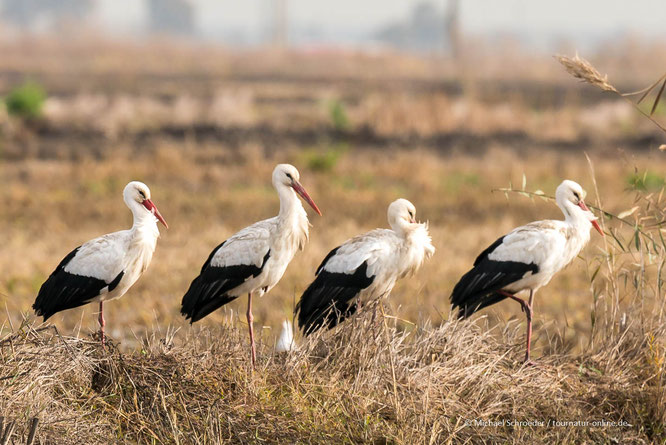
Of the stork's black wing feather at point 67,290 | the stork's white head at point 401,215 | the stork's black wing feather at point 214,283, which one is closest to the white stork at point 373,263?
the stork's white head at point 401,215

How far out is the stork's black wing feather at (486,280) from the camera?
5.33 metres

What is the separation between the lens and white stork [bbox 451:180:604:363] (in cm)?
529

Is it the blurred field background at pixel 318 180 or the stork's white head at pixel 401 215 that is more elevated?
the stork's white head at pixel 401 215

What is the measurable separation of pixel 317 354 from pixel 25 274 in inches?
224

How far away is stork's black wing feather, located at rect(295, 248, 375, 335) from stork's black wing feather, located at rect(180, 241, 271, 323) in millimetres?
403

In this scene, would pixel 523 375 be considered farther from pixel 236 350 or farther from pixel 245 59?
pixel 245 59

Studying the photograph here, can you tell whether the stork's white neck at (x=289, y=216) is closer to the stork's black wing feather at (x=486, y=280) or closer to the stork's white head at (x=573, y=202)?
the stork's black wing feather at (x=486, y=280)

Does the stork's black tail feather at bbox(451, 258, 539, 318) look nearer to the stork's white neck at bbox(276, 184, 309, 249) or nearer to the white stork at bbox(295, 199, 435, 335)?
the white stork at bbox(295, 199, 435, 335)

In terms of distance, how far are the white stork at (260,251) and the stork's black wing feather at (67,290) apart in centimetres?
55

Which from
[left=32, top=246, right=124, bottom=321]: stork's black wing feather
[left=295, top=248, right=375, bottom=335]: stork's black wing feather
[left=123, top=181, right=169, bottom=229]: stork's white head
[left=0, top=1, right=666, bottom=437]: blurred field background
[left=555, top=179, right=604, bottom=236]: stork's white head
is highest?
[left=123, top=181, right=169, bottom=229]: stork's white head

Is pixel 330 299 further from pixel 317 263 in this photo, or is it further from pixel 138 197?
pixel 317 263

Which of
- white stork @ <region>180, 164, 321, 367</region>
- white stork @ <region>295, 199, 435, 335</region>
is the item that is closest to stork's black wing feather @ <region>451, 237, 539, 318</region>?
white stork @ <region>295, 199, 435, 335</region>

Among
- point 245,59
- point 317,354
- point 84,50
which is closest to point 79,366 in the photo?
point 317,354

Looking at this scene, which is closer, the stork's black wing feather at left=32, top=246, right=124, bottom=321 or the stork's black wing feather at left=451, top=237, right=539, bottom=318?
the stork's black wing feather at left=32, top=246, right=124, bottom=321
